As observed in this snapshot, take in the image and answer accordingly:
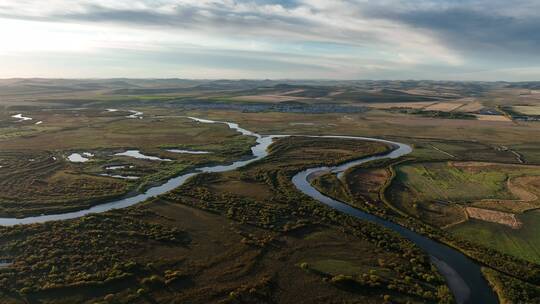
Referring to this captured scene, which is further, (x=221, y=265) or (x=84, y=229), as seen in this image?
(x=84, y=229)

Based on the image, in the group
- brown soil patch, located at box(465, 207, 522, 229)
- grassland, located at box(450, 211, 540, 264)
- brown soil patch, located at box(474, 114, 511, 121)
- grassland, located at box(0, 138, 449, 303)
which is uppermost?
brown soil patch, located at box(474, 114, 511, 121)

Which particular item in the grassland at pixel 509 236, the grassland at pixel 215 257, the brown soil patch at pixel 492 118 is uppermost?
the brown soil patch at pixel 492 118

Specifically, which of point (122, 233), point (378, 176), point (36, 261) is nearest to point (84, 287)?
point (36, 261)

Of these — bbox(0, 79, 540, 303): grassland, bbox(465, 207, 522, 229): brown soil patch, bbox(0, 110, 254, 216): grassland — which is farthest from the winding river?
bbox(465, 207, 522, 229): brown soil patch

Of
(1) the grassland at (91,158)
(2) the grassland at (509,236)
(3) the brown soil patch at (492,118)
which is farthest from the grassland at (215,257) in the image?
(3) the brown soil patch at (492,118)

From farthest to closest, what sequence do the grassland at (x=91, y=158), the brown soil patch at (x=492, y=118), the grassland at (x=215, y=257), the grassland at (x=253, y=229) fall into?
the brown soil patch at (x=492, y=118)
the grassland at (x=91, y=158)
the grassland at (x=253, y=229)
the grassland at (x=215, y=257)

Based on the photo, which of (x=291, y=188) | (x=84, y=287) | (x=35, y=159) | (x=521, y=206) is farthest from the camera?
(x=35, y=159)

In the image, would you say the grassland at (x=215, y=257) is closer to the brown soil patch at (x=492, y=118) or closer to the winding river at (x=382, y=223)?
the winding river at (x=382, y=223)

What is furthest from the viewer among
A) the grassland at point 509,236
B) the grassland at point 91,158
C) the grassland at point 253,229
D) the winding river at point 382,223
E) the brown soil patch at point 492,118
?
the brown soil patch at point 492,118

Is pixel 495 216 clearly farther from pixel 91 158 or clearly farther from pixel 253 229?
pixel 91 158

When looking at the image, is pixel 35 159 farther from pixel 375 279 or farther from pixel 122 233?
pixel 375 279

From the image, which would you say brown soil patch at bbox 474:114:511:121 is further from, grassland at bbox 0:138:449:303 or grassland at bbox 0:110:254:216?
grassland at bbox 0:138:449:303
